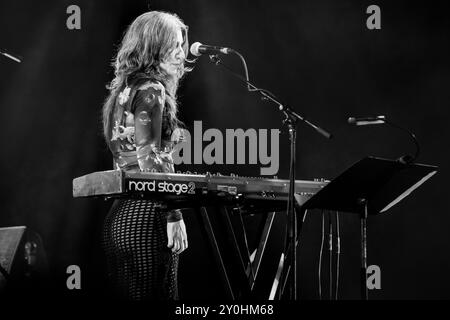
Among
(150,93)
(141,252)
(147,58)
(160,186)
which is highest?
(147,58)

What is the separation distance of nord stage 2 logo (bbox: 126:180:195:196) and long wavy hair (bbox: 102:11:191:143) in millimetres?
453

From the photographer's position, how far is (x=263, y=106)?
5031 millimetres

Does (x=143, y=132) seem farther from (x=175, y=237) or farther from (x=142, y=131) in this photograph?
(x=175, y=237)

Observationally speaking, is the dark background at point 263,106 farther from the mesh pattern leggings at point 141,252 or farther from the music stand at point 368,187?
the music stand at point 368,187

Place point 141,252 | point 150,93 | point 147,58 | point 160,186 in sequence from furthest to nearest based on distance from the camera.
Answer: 1. point 147,58
2. point 150,93
3. point 141,252
4. point 160,186

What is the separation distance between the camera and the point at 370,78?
516 centimetres

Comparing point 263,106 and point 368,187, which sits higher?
point 263,106

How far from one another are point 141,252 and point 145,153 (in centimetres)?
42

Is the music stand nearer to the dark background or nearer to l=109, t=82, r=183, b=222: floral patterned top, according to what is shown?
l=109, t=82, r=183, b=222: floral patterned top

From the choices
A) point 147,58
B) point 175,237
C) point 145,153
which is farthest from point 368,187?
point 147,58

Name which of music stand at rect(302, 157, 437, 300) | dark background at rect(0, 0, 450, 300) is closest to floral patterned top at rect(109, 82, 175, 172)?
music stand at rect(302, 157, 437, 300)

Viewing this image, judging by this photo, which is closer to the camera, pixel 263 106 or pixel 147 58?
pixel 147 58

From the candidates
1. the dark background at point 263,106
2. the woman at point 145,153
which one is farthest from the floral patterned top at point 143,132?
the dark background at point 263,106

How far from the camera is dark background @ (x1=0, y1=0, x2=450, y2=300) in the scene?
4.68 metres
